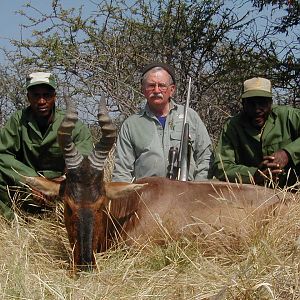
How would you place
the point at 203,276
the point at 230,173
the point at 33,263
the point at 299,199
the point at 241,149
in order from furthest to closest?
the point at 241,149 → the point at 230,173 → the point at 299,199 → the point at 33,263 → the point at 203,276

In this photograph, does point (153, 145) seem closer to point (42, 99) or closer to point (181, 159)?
point (181, 159)

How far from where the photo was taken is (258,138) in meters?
7.02

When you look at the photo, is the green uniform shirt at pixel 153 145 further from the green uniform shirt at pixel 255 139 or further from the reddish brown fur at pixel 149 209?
the reddish brown fur at pixel 149 209

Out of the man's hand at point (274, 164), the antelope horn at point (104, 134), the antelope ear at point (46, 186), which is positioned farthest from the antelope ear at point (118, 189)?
the man's hand at point (274, 164)

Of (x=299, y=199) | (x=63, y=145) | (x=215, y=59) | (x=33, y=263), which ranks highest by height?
(x=215, y=59)

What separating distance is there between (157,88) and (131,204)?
165 cm

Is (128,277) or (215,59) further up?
(215,59)

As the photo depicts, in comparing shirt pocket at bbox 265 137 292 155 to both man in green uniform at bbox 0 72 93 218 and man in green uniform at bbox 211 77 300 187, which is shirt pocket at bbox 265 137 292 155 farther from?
man in green uniform at bbox 0 72 93 218

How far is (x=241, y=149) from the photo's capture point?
7.16 meters

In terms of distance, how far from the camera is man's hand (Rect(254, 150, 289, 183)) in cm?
652

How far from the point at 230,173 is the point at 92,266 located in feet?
7.03

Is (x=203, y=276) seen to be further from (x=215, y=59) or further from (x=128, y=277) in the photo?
(x=215, y=59)

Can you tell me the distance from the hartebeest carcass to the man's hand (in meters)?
0.66

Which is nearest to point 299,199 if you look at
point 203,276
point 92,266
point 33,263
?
point 203,276
